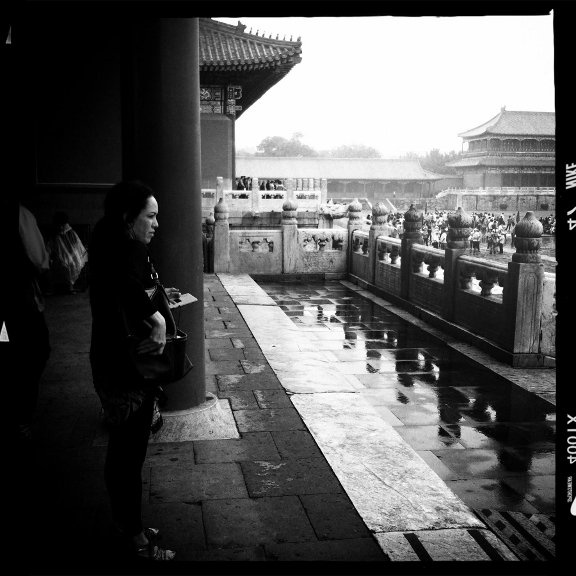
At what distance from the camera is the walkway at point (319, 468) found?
2727 millimetres

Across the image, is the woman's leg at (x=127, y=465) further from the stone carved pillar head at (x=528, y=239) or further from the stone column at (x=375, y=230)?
the stone column at (x=375, y=230)

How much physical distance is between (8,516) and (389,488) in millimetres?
1745

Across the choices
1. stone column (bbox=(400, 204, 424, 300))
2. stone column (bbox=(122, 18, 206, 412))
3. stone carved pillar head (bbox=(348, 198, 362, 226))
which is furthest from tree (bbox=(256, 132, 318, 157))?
stone column (bbox=(122, 18, 206, 412))

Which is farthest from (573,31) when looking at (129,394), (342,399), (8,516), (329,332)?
(329,332)

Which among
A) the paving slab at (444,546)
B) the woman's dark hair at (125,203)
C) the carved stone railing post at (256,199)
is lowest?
the paving slab at (444,546)

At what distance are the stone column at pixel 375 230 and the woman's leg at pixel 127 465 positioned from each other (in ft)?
28.9

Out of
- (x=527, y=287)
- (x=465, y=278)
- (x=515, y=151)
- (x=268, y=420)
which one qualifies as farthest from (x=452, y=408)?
(x=515, y=151)

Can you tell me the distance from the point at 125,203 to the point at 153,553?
4.35ft

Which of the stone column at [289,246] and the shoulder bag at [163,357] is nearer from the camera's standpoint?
the shoulder bag at [163,357]

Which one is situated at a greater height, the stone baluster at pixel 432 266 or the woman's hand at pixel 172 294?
the woman's hand at pixel 172 294

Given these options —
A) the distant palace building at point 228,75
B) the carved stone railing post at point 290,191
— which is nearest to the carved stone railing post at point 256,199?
the carved stone railing post at point 290,191

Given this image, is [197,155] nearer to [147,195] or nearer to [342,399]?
[147,195]

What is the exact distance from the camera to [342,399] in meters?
4.76

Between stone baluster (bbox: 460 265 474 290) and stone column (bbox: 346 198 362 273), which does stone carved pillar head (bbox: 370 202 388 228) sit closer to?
stone column (bbox: 346 198 362 273)
